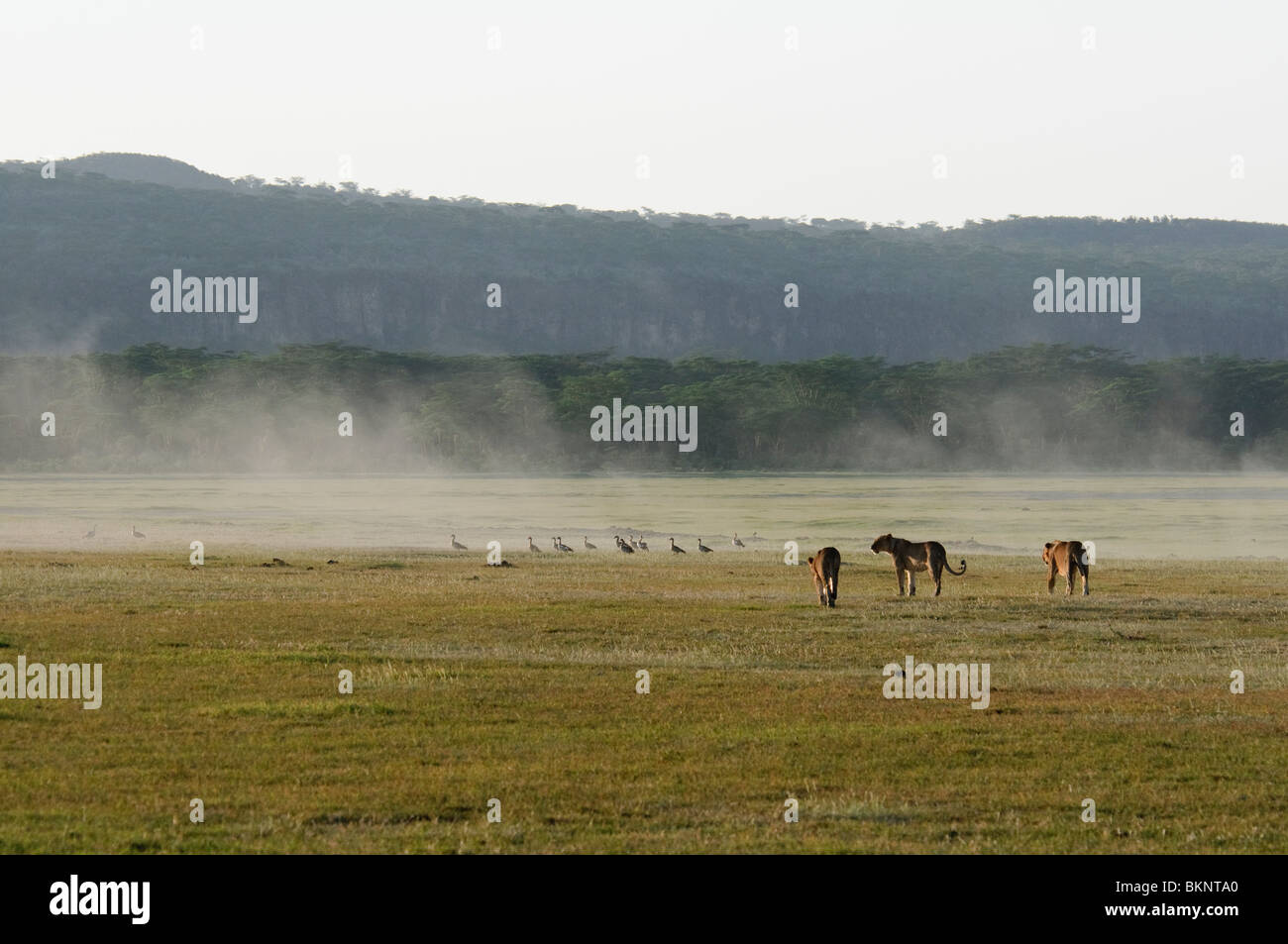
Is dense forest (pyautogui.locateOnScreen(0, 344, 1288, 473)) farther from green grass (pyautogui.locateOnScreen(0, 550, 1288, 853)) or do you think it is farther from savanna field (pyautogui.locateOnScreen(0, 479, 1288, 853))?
green grass (pyautogui.locateOnScreen(0, 550, 1288, 853))

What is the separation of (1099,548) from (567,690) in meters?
36.5

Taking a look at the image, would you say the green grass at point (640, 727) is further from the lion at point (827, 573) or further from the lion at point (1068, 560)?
the lion at point (1068, 560)

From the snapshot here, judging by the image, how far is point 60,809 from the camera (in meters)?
11.2

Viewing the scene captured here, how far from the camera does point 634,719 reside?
1539 centimetres

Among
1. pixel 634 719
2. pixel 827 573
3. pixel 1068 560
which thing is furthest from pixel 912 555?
pixel 634 719

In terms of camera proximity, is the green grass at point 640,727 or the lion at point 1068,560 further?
the lion at point 1068,560

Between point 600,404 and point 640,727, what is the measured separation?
306ft

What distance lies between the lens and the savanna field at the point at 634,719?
10945 millimetres

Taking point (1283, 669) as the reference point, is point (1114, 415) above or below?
above

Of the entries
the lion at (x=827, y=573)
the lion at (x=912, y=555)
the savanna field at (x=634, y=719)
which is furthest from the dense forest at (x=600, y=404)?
the lion at (x=827, y=573)

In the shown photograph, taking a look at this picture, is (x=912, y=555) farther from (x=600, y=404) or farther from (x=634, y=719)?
(x=600, y=404)

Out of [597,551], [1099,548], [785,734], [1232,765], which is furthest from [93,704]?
[1099,548]

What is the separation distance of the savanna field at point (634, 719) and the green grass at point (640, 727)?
5 cm
